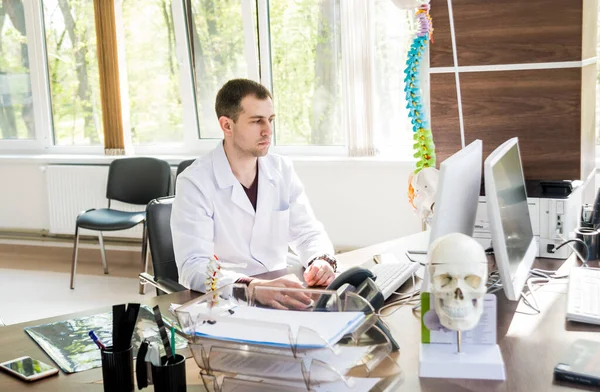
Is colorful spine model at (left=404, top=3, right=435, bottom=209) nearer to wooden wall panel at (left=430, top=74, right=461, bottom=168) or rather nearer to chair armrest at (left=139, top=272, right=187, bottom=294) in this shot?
wooden wall panel at (left=430, top=74, right=461, bottom=168)

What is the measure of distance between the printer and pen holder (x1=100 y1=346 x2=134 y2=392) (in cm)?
138

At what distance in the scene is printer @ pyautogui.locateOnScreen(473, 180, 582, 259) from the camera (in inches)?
97.3

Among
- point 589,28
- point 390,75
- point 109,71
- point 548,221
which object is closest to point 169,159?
point 109,71

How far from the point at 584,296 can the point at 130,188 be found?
3.79 m

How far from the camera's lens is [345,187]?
4.86 metres

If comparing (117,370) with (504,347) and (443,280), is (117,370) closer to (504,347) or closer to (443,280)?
(443,280)

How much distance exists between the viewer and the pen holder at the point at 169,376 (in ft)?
4.60

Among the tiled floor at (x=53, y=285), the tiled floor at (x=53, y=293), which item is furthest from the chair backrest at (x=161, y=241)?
the tiled floor at (x=53, y=293)

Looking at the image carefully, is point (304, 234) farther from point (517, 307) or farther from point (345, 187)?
point (345, 187)

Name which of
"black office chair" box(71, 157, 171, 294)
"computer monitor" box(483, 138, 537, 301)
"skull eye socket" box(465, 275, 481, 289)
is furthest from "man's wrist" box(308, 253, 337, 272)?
"black office chair" box(71, 157, 171, 294)

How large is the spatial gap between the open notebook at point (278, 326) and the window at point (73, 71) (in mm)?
4558

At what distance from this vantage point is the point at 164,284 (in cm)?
240

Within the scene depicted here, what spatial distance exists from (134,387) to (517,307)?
3.37ft

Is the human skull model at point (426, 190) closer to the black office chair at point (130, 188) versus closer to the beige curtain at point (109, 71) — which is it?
the black office chair at point (130, 188)
